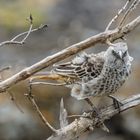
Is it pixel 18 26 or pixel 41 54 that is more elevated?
pixel 18 26

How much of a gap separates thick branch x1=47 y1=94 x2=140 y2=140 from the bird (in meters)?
0.21

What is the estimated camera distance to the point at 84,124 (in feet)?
14.2

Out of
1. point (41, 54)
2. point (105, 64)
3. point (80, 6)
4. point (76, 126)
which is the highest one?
point (80, 6)

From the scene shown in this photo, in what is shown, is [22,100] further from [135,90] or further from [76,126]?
[76,126]

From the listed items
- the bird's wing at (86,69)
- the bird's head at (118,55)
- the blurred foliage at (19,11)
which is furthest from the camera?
the blurred foliage at (19,11)

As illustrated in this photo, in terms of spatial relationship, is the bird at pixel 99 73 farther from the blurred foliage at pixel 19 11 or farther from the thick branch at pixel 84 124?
the blurred foliage at pixel 19 11

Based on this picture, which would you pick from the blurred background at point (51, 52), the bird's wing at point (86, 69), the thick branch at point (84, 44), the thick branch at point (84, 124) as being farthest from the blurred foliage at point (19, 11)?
the thick branch at point (84, 44)

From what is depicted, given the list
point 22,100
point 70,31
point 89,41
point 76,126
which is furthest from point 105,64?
point 70,31

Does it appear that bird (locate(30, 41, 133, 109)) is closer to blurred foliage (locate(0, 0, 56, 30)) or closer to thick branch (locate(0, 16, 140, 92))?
thick branch (locate(0, 16, 140, 92))

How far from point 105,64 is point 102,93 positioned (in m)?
0.23

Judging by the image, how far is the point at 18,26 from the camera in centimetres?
1040

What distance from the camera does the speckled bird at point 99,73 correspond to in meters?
4.73

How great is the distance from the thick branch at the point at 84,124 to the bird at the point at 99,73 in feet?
0.69

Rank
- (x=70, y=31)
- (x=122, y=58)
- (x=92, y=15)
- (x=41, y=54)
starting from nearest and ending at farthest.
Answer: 1. (x=122, y=58)
2. (x=41, y=54)
3. (x=70, y=31)
4. (x=92, y=15)
